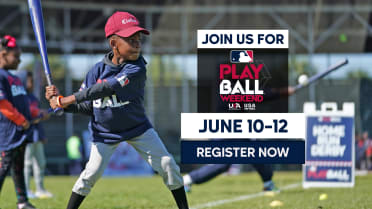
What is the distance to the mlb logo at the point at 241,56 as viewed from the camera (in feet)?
28.5

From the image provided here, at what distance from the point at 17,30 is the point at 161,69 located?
20.1 ft

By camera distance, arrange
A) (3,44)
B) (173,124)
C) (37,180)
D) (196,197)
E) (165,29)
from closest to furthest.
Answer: (3,44) < (196,197) < (37,180) < (173,124) < (165,29)

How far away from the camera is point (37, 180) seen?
10.2m

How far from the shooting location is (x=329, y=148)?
34.8 feet

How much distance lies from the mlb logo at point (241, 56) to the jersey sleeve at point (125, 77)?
131 inches

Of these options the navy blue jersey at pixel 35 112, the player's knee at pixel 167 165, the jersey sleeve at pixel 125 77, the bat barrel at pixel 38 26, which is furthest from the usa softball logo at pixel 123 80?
the navy blue jersey at pixel 35 112

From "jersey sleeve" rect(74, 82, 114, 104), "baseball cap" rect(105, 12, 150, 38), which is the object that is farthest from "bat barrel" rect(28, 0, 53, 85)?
"jersey sleeve" rect(74, 82, 114, 104)

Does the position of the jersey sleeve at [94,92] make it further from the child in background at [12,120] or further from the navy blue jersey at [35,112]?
the navy blue jersey at [35,112]

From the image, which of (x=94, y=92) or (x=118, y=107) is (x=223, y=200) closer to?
(x=118, y=107)

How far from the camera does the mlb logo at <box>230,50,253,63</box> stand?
8.69m

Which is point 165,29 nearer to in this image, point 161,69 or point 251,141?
point 161,69

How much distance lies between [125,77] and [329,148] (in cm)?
601

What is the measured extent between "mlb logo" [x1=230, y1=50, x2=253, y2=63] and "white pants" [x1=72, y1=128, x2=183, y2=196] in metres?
3.24

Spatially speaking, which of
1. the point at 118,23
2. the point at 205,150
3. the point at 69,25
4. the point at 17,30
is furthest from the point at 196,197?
the point at 17,30
